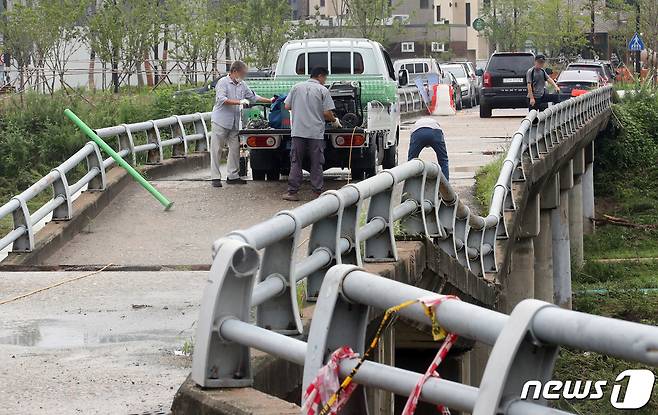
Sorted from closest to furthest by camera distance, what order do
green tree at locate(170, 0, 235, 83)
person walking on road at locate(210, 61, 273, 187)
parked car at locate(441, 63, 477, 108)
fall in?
person walking on road at locate(210, 61, 273, 187) → green tree at locate(170, 0, 235, 83) → parked car at locate(441, 63, 477, 108)

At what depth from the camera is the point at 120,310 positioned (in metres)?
10.2

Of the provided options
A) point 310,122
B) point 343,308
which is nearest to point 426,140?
point 310,122

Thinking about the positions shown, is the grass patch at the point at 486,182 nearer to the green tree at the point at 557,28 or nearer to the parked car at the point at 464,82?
the parked car at the point at 464,82

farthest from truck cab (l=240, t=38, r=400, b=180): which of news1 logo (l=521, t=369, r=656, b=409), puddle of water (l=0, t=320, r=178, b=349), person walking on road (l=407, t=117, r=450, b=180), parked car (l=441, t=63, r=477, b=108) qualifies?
parked car (l=441, t=63, r=477, b=108)

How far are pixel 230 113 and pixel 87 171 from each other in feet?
7.47

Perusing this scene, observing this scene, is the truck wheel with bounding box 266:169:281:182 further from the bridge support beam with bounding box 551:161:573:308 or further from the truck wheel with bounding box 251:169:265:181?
the bridge support beam with bounding box 551:161:573:308

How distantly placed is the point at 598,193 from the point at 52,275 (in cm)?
3061

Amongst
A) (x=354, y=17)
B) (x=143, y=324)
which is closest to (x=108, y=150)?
(x=143, y=324)

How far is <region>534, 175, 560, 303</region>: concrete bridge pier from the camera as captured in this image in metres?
28.6

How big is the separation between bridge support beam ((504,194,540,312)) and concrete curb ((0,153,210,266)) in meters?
5.58

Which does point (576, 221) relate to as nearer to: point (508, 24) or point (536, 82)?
point (536, 82)

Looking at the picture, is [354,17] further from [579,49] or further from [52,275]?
[52,275]

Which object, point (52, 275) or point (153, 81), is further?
point (153, 81)

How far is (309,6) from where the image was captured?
109m
